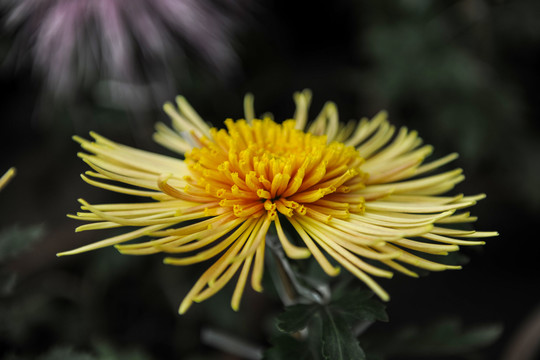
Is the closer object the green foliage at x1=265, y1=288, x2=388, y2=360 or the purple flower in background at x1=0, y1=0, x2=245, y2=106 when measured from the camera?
the green foliage at x1=265, y1=288, x2=388, y2=360

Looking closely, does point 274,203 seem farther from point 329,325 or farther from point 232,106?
point 232,106

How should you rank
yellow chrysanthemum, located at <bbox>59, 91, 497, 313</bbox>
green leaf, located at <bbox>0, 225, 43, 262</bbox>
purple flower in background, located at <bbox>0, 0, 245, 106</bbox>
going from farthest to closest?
purple flower in background, located at <bbox>0, 0, 245, 106</bbox> → green leaf, located at <bbox>0, 225, 43, 262</bbox> → yellow chrysanthemum, located at <bbox>59, 91, 497, 313</bbox>

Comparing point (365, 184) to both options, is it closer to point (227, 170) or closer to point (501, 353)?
point (227, 170)

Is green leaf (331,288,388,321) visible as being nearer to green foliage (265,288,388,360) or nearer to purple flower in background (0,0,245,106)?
green foliage (265,288,388,360)

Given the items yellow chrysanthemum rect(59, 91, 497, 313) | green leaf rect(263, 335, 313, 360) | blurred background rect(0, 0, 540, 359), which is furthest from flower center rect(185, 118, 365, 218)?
blurred background rect(0, 0, 540, 359)

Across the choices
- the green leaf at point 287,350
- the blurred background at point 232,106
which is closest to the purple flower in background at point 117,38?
the blurred background at point 232,106

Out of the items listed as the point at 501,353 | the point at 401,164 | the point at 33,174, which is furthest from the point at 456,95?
the point at 33,174

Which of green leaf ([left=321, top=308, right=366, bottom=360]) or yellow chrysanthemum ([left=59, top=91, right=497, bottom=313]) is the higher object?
yellow chrysanthemum ([left=59, top=91, right=497, bottom=313])
